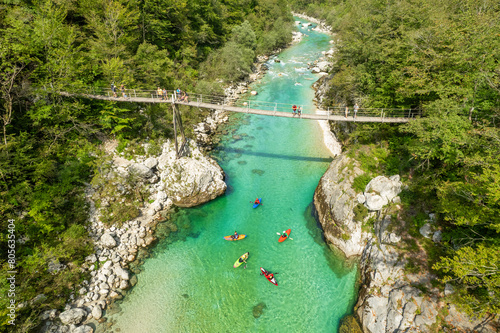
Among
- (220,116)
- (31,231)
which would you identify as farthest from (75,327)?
(220,116)

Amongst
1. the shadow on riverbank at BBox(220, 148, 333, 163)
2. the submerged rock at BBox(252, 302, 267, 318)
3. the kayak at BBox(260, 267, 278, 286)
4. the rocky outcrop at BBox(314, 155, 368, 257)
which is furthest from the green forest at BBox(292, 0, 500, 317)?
the submerged rock at BBox(252, 302, 267, 318)

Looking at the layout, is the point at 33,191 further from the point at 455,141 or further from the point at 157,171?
the point at 455,141

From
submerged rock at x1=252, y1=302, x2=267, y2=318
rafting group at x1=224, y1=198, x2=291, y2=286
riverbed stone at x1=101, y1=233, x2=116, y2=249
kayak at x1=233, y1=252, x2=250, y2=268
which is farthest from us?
kayak at x1=233, y1=252, x2=250, y2=268

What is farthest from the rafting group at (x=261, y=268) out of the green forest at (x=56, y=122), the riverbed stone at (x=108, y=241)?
the green forest at (x=56, y=122)

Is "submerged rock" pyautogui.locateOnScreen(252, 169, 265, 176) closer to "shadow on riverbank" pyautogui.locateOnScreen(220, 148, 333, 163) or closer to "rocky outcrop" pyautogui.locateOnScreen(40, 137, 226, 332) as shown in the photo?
"shadow on riverbank" pyautogui.locateOnScreen(220, 148, 333, 163)

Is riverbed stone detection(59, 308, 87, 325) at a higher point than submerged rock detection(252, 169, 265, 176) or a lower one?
lower

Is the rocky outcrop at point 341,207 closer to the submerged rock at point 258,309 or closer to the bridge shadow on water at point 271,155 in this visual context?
the bridge shadow on water at point 271,155
